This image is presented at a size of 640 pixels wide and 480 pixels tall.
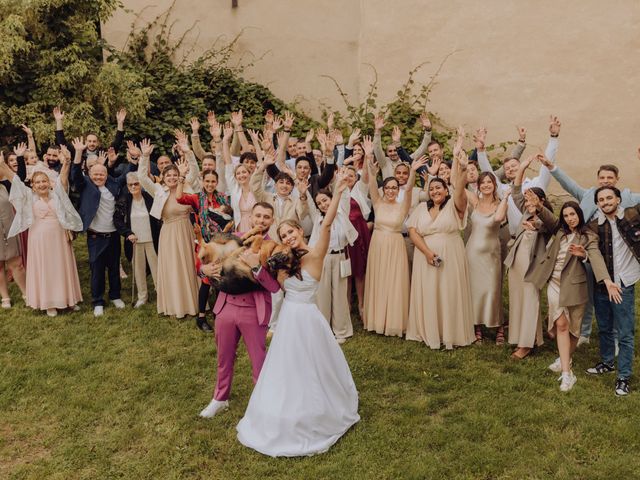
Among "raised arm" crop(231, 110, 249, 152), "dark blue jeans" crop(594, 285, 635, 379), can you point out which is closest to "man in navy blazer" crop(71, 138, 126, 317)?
"raised arm" crop(231, 110, 249, 152)

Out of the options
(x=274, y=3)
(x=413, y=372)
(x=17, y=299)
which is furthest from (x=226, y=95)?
(x=413, y=372)

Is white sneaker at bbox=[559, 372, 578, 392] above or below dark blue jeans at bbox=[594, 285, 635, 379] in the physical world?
below

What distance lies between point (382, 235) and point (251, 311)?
108 inches

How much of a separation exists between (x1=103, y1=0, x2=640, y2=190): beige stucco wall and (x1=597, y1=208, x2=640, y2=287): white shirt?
7.91 m

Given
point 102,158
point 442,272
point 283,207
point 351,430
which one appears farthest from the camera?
point 102,158

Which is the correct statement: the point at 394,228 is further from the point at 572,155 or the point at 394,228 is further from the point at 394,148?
the point at 572,155

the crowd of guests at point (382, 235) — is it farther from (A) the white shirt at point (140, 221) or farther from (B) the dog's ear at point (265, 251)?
(B) the dog's ear at point (265, 251)

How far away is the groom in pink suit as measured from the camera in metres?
4.90

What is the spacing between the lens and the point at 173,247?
790 centimetres

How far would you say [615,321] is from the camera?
231 inches

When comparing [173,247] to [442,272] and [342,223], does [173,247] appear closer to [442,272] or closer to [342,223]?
[342,223]

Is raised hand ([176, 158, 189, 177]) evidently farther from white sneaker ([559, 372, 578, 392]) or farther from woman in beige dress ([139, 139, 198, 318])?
white sneaker ([559, 372, 578, 392])

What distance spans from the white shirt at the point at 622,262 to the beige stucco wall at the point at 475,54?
7909 mm

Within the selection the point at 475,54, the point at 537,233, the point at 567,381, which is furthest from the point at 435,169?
the point at 475,54
